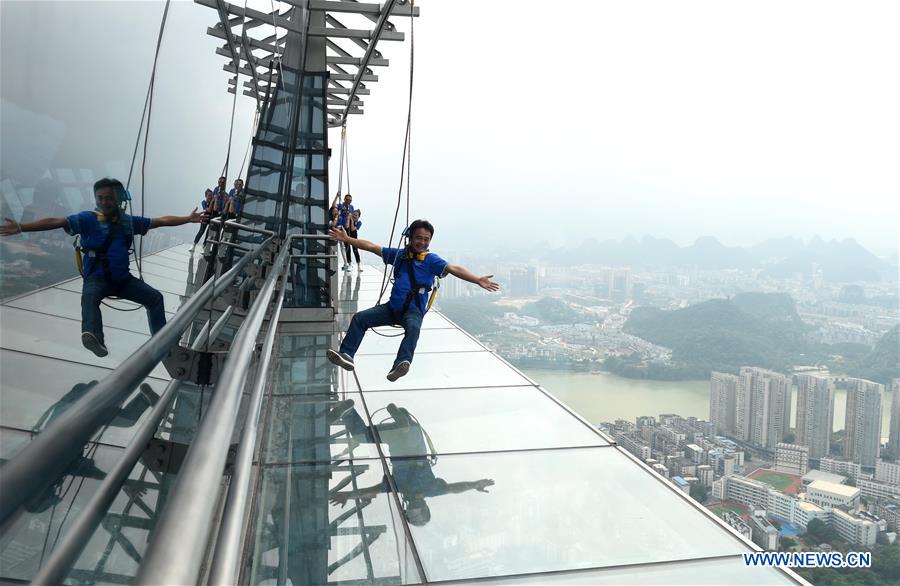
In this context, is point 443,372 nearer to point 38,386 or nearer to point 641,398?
point 38,386

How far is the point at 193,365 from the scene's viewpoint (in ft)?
5.00

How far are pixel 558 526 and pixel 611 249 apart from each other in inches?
5442

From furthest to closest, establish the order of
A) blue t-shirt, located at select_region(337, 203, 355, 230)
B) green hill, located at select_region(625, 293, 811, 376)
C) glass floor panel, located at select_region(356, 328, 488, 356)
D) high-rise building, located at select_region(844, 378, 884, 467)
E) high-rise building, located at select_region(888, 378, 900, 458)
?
1. green hill, located at select_region(625, 293, 811, 376)
2. high-rise building, located at select_region(888, 378, 900, 458)
3. high-rise building, located at select_region(844, 378, 884, 467)
4. blue t-shirt, located at select_region(337, 203, 355, 230)
5. glass floor panel, located at select_region(356, 328, 488, 356)

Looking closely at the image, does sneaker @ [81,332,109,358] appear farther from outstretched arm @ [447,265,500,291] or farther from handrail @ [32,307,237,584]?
outstretched arm @ [447,265,500,291]

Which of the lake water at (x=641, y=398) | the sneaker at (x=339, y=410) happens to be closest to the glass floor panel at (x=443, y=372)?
the sneaker at (x=339, y=410)

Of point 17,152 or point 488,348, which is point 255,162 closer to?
point 488,348

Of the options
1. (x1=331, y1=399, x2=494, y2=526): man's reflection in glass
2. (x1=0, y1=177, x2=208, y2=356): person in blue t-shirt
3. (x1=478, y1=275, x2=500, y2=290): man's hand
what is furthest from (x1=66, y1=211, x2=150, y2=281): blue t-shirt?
(x1=478, y1=275, x2=500, y2=290): man's hand

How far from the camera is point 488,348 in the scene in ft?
25.7

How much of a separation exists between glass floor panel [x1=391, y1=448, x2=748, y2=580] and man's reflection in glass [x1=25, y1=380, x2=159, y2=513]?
1.81m

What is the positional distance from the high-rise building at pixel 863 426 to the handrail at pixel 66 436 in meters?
53.0

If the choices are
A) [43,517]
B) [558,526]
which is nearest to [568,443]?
[558,526]

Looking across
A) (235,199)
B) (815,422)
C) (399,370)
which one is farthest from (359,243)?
(815,422)

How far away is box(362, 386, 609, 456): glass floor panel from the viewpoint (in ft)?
13.4

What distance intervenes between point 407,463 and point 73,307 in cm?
312
